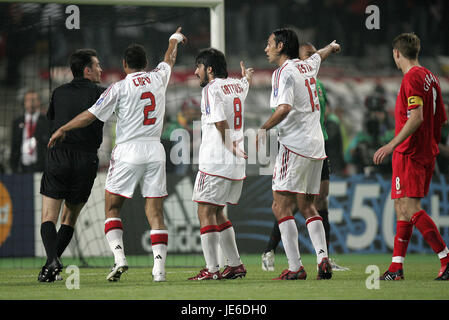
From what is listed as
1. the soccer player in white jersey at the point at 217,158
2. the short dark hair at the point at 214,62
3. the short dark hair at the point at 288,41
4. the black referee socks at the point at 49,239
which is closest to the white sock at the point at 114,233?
the black referee socks at the point at 49,239

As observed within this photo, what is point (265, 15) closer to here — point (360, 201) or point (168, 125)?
point (168, 125)

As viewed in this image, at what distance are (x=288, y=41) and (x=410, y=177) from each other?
160 centimetres

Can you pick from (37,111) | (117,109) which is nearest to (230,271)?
(117,109)

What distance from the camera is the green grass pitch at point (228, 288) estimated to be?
18.0ft

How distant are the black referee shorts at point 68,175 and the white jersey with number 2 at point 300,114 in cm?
189

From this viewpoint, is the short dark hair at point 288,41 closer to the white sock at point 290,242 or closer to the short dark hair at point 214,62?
the short dark hair at point 214,62

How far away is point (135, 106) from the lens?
22.5 ft

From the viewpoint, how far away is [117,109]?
22.7 ft

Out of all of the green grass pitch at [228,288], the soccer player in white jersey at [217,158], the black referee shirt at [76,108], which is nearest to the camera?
the green grass pitch at [228,288]

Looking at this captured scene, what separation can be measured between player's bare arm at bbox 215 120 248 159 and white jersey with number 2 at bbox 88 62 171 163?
1.92ft

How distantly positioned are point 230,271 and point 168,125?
6.28 meters

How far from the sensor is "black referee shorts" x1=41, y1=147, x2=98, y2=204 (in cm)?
718

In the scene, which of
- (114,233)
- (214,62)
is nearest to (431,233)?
(214,62)

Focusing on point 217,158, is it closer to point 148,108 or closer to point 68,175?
point 148,108
